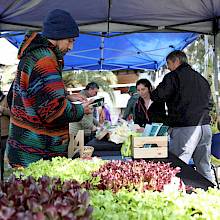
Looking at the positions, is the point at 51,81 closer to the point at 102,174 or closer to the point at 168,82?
the point at 102,174

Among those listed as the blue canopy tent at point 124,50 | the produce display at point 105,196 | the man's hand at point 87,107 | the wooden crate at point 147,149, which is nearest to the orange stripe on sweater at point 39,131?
the man's hand at point 87,107

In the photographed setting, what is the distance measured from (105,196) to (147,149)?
1.38 metres

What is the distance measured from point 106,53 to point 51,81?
6075 mm

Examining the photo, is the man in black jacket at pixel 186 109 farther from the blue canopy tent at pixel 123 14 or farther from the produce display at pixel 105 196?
the produce display at pixel 105 196

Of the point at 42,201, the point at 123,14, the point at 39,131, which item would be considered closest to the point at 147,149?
the point at 39,131

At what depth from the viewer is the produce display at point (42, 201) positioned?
744 millimetres

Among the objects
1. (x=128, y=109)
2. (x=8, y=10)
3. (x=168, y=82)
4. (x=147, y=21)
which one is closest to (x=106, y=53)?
(x=128, y=109)

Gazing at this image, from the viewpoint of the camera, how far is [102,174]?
1.48 metres

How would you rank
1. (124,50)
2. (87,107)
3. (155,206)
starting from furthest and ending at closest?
(124,50) → (87,107) → (155,206)

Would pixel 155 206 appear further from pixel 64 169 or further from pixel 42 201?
pixel 64 169

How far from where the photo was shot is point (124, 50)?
762 centimetres

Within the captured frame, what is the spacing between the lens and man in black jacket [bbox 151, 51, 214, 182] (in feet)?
12.1

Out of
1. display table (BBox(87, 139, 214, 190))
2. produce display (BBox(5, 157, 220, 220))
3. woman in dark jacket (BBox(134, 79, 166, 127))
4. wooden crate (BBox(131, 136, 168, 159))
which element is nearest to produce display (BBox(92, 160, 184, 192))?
produce display (BBox(5, 157, 220, 220))

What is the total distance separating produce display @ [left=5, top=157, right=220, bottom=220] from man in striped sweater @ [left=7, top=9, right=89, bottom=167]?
A: 0.94ft
